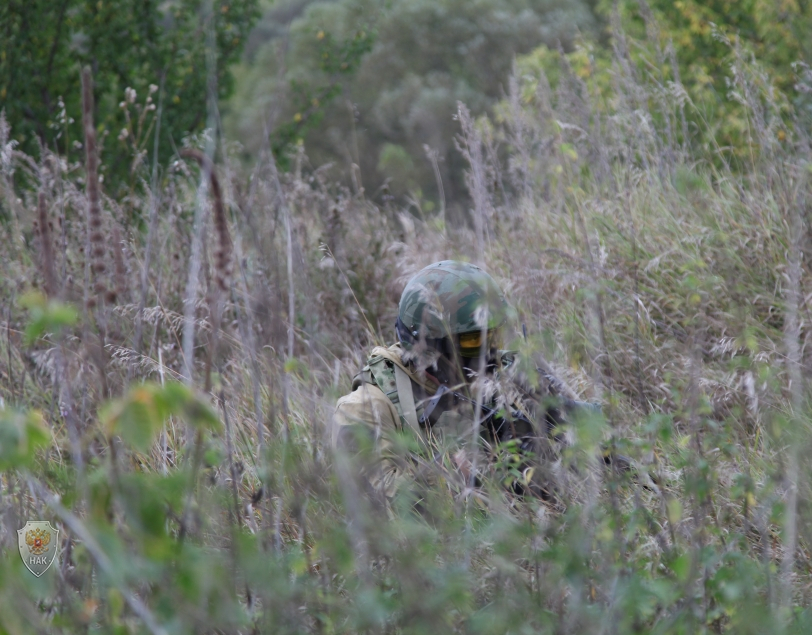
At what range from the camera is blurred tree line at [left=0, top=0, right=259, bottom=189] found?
16.6 feet

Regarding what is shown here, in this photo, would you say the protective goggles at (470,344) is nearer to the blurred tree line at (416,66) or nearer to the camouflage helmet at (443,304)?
the camouflage helmet at (443,304)

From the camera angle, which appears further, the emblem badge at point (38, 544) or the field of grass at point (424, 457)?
the emblem badge at point (38, 544)

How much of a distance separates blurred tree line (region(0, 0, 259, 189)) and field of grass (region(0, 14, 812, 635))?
1.54 feet

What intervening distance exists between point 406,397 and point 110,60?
3998 mm

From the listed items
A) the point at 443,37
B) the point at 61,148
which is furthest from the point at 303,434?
the point at 443,37

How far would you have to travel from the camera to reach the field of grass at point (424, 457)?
1.33 metres

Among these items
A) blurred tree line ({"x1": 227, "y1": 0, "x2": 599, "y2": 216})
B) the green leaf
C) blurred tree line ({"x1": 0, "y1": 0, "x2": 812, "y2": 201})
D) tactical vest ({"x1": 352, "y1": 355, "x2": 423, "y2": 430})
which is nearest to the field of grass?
the green leaf

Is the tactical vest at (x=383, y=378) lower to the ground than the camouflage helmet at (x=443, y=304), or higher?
lower

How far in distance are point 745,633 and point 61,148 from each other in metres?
5.25

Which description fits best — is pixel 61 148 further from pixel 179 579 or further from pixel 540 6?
pixel 540 6

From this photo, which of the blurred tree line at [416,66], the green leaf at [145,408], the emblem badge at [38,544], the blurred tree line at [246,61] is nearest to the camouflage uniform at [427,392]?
the blurred tree line at [246,61]

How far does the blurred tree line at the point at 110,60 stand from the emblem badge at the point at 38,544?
10.9 feet

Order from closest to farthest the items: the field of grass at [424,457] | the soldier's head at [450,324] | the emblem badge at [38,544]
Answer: the field of grass at [424,457]
the emblem badge at [38,544]
the soldier's head at [450,324]

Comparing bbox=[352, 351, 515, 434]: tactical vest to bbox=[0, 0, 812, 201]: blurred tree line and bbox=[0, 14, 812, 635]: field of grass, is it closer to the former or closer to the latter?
bbox=[0, 14, 812, 635]: field of grass
